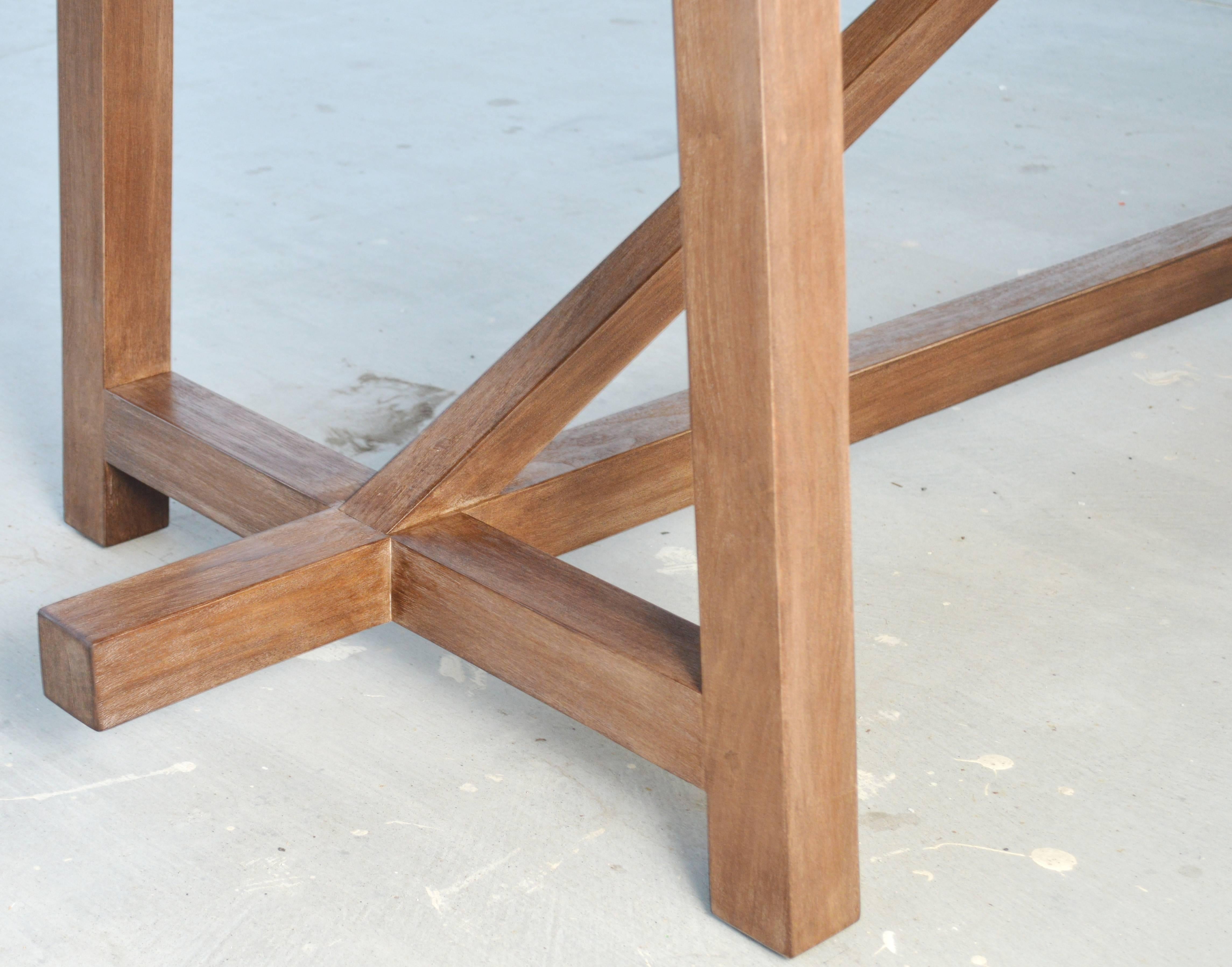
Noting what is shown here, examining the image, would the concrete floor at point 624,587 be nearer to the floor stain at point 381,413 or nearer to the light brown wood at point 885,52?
the floor stain at point 381,413

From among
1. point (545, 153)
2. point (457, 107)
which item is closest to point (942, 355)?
point (545, 153)

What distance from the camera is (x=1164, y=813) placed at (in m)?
1.39

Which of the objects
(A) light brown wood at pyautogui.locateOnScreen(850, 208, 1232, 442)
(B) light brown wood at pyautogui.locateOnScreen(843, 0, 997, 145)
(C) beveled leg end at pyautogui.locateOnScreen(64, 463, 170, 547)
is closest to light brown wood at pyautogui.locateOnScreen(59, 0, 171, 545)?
(C) beveled leg end at pyautogui.locateOnScreen(64, 463, 170, 547)

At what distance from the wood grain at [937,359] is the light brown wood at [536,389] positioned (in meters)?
0.08

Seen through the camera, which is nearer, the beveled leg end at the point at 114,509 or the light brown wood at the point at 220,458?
the light brown wood at the point at 220,458

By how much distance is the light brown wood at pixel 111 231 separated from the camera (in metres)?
1.72

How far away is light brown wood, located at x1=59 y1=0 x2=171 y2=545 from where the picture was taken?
1.72 m

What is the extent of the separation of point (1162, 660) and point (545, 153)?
2250 millimetres

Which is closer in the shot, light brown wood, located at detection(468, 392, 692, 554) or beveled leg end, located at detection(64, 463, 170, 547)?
light brown wood, located at detection(468, 392, 692, 554)

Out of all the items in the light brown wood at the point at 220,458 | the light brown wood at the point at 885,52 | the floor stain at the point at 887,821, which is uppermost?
the light brown wood at the point at 885,52

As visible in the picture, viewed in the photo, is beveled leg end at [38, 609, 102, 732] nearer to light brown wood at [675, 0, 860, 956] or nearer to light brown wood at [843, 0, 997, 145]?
light brown wood at [675, 0, 860, 956]

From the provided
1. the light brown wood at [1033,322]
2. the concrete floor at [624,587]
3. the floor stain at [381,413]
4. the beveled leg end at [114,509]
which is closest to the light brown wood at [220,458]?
the beveled leg end at [114,509]

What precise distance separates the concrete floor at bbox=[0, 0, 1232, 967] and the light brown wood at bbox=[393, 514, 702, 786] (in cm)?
11

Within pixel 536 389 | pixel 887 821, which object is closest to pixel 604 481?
pixel 536 389
